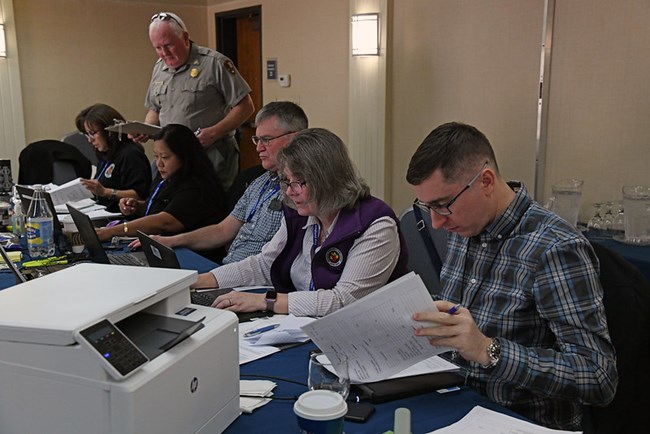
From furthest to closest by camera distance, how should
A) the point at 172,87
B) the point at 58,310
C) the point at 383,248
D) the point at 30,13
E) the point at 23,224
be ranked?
1. the point at 30,13
2. the point at 172,87
3. the point at 23,224
4. the point at 383,248
5. the point at 58,310

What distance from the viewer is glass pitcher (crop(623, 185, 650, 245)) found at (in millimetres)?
3061

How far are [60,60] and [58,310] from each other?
6.01m

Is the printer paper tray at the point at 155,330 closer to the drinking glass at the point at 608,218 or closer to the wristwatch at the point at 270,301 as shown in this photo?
the wristwatch at the point at 270,301

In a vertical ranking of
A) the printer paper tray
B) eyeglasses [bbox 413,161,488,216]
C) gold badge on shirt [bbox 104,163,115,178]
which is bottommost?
gold badge on shirt [bbox 104,163,115,178]

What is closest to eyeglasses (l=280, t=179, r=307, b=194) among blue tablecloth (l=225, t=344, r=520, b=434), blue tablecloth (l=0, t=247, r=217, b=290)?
blue tablecloth (l=0, t=247, r=217, b=290)

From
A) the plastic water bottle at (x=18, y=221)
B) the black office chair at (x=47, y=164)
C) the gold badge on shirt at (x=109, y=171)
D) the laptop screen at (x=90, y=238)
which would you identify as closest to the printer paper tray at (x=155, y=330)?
the laptop screen at (x=90, y=238)

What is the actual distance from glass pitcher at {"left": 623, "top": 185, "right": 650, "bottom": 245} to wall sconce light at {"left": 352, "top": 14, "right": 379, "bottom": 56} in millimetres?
2223

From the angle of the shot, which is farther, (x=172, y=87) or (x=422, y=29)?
(x=422, y=29)

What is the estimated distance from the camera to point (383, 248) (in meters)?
1.93

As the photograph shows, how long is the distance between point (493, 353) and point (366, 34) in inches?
146

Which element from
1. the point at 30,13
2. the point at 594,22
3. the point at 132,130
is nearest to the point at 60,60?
the point at 30,13

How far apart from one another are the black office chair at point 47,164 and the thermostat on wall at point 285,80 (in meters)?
2.10

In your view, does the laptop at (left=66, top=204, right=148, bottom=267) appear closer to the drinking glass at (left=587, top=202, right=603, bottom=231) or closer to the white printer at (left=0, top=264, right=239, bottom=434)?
the white printer at (left=0, top=264, right=239, bottom=434)

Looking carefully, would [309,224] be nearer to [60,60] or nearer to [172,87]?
[172,87]
